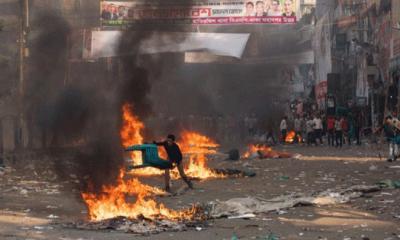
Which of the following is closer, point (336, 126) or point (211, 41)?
point (336, 126)

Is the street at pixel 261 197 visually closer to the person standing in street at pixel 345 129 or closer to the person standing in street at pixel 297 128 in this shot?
the person standing in street at pixel 345 129

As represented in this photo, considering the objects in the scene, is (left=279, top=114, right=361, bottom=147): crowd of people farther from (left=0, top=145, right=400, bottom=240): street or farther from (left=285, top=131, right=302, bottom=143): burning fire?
(left=0, top=145, right=400, bottom=240): street

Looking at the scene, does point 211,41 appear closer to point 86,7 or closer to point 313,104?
point 86,7

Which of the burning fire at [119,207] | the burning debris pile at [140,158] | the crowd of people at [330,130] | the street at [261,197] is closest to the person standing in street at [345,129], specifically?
the crowd of people at [330,130]

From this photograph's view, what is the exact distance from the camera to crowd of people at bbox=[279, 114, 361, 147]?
89.7 ft

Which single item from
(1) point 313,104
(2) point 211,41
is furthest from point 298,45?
(2) point 211,41

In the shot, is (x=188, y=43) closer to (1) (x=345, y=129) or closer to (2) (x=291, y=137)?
(1) (x=345, y=129)

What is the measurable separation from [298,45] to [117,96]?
2805cm

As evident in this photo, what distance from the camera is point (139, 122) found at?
13898mm

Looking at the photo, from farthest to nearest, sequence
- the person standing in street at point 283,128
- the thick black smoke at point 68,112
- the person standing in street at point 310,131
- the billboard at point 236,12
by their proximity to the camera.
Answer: the person standing in street at point 283,128
the person standing in street at point 310,131
the billboard at point 236,12
the thick black smoke at point 68,112

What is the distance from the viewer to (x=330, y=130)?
2808 centimetres

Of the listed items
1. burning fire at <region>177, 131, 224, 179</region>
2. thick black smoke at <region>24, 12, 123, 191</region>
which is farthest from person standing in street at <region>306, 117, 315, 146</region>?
thick black smoke at <region>24, 12, 123, 191</region>

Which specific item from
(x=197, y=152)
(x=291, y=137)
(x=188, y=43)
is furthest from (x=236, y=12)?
(x=291, y=137)

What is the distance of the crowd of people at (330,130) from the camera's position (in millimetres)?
27328
